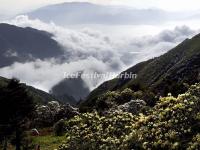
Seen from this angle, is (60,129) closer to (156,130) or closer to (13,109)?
(13,109)

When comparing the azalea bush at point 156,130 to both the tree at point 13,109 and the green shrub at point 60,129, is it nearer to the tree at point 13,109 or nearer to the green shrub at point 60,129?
the tree at point 13,109

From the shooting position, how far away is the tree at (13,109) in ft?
179

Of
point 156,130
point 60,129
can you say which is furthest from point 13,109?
point 156,130

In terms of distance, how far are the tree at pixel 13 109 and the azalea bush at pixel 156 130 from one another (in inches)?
1067

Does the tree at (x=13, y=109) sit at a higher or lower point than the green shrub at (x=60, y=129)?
higher

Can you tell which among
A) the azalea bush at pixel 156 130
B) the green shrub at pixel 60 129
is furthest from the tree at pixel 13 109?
the azalea bush at pixel 156 130

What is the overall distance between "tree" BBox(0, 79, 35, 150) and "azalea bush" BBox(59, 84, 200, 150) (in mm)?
27090

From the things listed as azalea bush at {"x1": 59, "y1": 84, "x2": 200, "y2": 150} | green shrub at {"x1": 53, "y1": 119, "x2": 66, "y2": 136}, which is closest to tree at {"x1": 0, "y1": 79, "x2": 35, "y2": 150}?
green shrub at {"x1": 53, "y1": 119, "x2": 66, "y2": 136}

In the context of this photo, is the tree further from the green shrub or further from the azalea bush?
the azalea bush

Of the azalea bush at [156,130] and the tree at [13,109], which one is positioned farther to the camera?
the tree at [13,109]

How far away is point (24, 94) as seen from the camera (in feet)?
189

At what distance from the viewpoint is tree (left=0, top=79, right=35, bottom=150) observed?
179 feet

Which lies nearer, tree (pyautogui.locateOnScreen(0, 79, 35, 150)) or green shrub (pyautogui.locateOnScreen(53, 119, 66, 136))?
tree (pyautogui.locateOnScreen(0, 79, 35, 150))

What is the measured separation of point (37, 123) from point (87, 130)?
73.0 m
